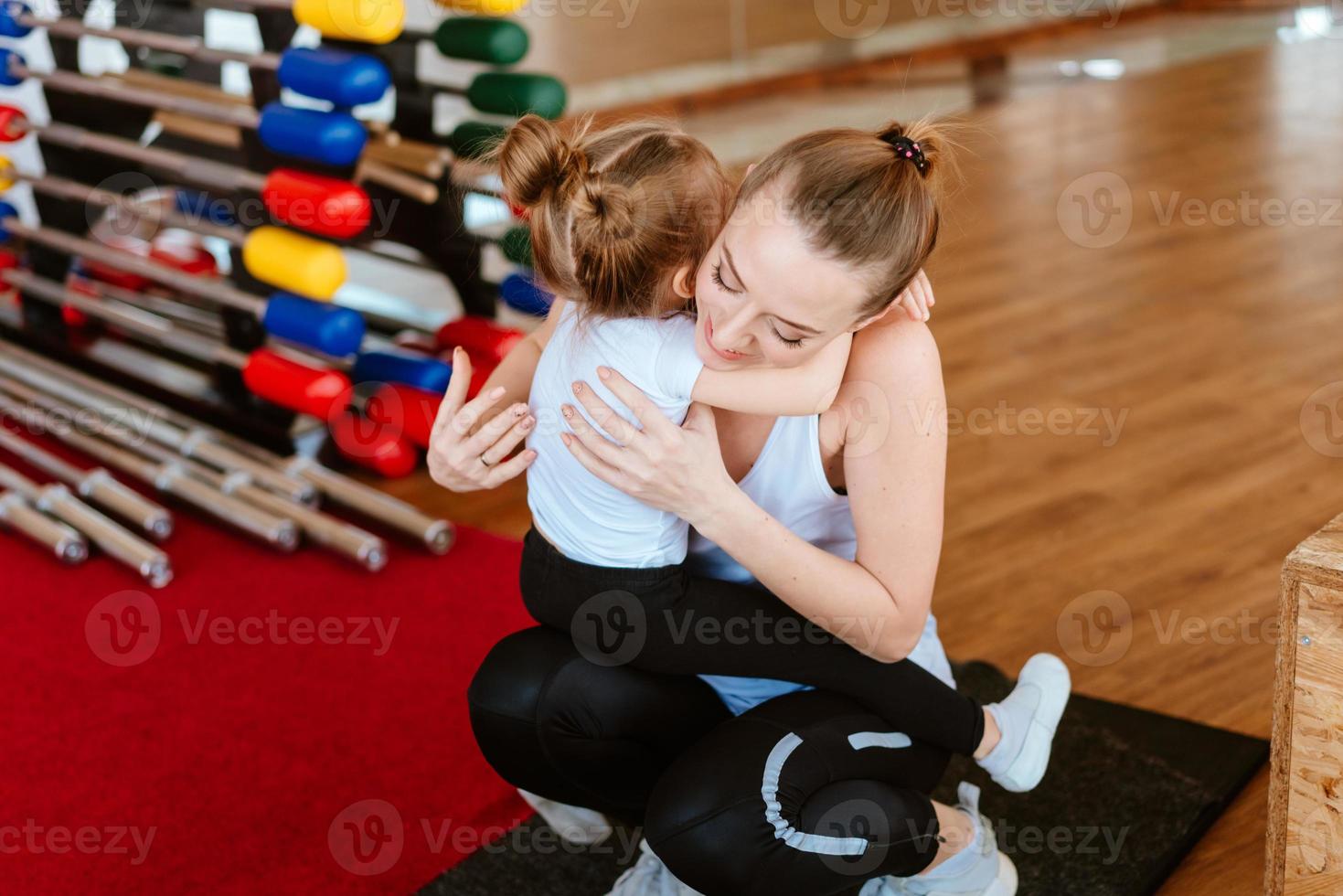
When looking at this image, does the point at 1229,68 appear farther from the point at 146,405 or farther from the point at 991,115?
the point at 146,405

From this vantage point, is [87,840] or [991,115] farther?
[991,115]

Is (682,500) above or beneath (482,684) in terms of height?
above

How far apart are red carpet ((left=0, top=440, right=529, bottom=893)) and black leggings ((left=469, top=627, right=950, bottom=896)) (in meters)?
0.32

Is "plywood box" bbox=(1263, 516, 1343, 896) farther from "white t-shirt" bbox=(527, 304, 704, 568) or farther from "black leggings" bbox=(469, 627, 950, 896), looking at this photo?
"white t-shirt" bbox=(527, 304, 704, 568)

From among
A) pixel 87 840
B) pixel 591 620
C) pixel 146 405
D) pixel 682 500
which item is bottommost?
pixel 87 840

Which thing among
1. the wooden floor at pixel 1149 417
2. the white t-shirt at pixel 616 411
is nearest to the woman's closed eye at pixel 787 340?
the white t-shirt at pixel 616 411

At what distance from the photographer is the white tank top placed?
5.25 feet

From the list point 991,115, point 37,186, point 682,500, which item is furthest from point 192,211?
point 991,115

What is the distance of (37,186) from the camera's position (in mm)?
3373

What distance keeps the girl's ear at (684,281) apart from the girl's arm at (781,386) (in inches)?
3.6

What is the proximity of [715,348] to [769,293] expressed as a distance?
0.30ft

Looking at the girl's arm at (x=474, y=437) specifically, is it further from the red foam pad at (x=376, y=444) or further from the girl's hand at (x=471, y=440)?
the red foam pad at (x=376, y=444)

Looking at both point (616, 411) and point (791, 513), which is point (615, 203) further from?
point (791, 513)

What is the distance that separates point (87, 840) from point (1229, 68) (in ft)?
21.2
